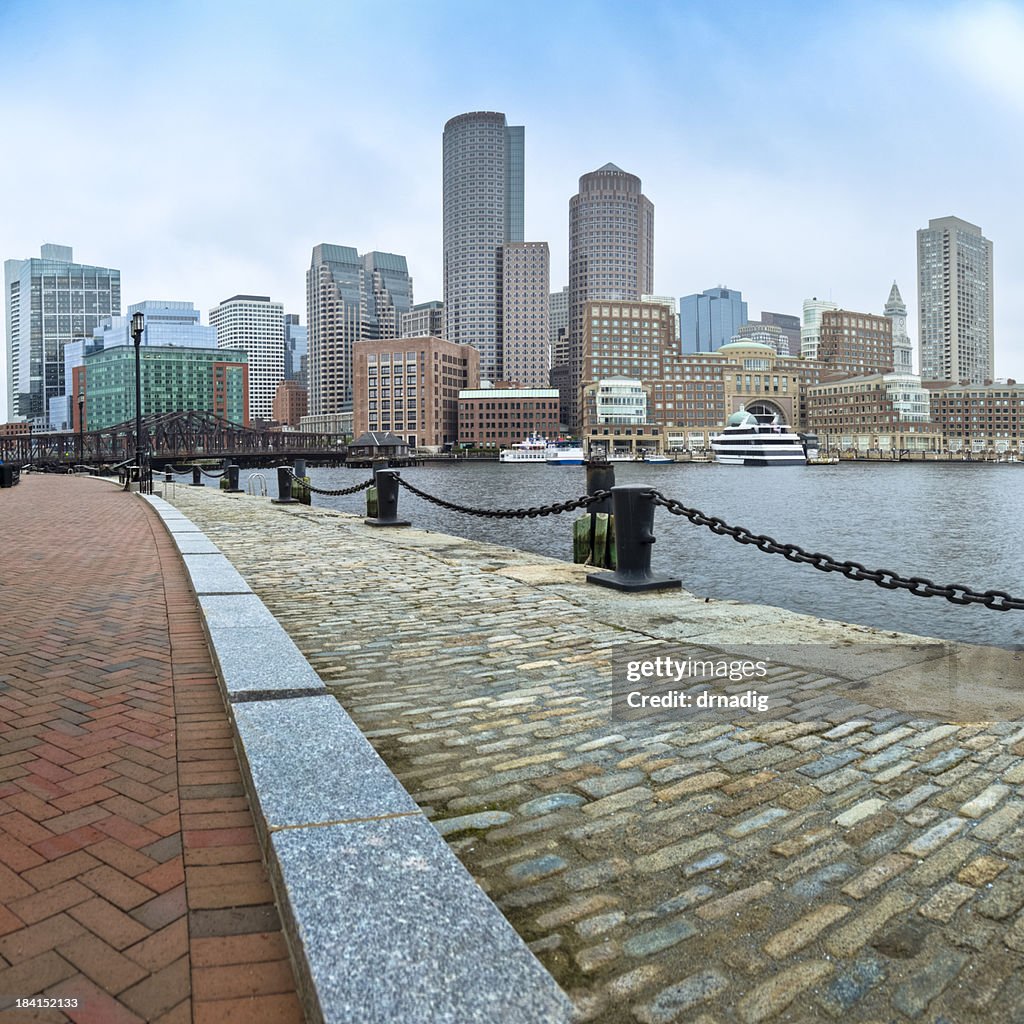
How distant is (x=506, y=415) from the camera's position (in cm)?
17588

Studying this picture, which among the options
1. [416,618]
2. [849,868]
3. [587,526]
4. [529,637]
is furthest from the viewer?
[587,526]

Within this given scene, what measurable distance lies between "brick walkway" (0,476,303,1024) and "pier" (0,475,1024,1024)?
63mm

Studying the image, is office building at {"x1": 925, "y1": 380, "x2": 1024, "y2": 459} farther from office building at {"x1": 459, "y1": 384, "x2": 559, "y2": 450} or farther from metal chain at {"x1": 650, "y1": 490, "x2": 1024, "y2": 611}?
metal chain at {"x1": 650, "y1": 490, "x2": 1024, "y2": 611}

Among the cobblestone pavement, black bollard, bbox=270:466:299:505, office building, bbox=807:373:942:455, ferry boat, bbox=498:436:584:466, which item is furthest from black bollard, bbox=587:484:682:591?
office building, bbox=807:373:942:455

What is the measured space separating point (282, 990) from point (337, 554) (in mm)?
10252

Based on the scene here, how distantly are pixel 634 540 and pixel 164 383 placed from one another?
570 feet

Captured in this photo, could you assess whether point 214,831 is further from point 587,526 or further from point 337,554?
point 587,526

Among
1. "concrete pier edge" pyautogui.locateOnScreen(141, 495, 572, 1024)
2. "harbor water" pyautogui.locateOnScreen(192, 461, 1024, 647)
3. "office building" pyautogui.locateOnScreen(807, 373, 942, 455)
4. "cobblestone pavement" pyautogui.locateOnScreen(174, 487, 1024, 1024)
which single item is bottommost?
"harbor water" pyautogui.locateOnScreen(192, 461, 1024, 647)

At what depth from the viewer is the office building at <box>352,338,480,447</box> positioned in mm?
177250

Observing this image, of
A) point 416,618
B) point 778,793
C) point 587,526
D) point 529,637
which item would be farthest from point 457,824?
point 587,526

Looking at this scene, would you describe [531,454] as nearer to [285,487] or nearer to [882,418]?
[882,418]

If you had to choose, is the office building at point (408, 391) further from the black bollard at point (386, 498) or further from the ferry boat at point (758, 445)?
the black bollard at point (386, 498)

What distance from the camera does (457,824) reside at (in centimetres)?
327

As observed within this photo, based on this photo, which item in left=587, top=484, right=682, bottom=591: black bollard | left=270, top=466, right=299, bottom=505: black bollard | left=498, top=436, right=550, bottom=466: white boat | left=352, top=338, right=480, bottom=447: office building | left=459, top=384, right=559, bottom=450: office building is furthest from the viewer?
left=352, top=338, right=480, bottom=447: office building
